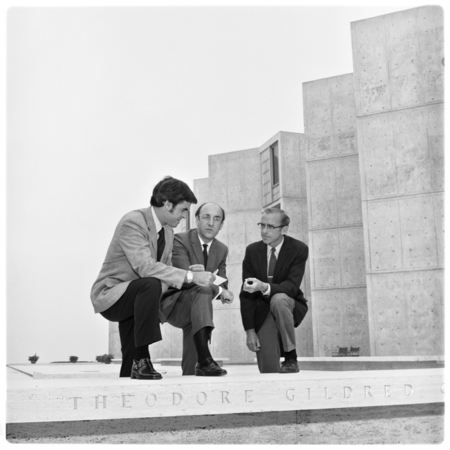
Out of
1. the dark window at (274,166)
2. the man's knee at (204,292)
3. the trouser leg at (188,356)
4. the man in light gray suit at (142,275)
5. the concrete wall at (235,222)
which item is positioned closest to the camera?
the man in light gray suit at (142,275)

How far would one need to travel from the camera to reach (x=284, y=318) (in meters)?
3.38

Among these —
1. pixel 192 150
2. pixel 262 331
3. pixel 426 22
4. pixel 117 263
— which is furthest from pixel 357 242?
pixel 117 263

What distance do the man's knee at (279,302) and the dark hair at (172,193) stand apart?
786 millimetres

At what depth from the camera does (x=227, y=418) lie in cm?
259

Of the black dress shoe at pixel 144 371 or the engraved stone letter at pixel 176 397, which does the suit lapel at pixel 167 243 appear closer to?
the black dress shoe at pixel 144 371

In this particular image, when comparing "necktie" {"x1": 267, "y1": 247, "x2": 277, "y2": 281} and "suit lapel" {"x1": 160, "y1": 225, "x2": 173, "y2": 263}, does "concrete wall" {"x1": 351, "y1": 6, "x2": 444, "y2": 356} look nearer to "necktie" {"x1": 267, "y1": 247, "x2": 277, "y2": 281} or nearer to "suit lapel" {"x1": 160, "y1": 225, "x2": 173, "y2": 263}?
"necktie" {"x1": 267, "y1": 247, "x2": 277, "y2": 281}

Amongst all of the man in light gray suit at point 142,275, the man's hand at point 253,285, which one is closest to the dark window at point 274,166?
the man's hand at point 253,285

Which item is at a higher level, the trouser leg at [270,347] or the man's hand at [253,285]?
the man's hand at [253,285]

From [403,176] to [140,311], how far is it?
17.1 feet

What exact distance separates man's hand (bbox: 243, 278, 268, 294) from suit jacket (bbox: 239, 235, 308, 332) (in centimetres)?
10

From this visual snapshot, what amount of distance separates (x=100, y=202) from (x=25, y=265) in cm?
606

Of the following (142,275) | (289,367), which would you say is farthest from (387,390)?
(142,275)

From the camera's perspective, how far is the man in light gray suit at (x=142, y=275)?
2.75 meters
